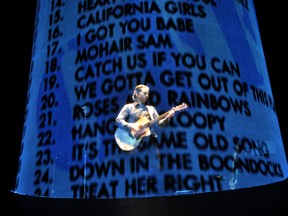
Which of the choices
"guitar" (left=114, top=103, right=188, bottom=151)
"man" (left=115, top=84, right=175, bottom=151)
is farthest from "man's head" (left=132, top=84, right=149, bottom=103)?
"guitar" (left=114, top=103, right=188, bottom=151)

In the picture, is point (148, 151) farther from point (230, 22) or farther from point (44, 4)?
point (44, 4)

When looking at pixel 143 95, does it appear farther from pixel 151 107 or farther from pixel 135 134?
pixel 135 134

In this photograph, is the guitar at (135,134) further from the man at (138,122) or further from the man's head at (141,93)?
the man's head at (141,93)

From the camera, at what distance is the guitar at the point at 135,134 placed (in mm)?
6074

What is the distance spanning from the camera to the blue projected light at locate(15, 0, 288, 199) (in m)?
6.41

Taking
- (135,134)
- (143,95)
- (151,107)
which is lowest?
(135,134)

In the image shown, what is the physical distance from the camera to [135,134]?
239 inches

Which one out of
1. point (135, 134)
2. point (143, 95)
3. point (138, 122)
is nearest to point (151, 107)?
point (143, 95)

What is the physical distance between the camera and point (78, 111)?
7.29 metres

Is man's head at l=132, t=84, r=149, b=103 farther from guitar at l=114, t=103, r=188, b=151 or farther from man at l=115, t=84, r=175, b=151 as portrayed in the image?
guitar at l=114, t=103, r=188, b=151

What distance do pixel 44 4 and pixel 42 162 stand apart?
512cm

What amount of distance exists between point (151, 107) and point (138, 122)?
0.47 meters

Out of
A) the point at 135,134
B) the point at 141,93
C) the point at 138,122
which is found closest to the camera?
the point at 135,134

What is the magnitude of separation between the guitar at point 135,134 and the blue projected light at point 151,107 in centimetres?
2
